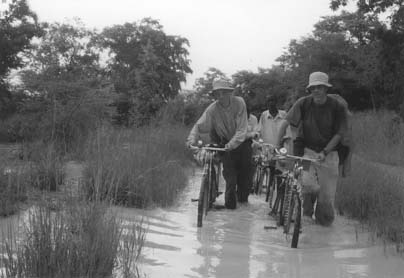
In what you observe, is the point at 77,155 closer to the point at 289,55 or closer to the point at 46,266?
the point at 46,266

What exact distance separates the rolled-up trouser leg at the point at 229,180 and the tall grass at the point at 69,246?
456 centimetres

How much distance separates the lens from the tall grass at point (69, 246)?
443 cm

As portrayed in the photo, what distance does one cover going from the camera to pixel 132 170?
9359 mm

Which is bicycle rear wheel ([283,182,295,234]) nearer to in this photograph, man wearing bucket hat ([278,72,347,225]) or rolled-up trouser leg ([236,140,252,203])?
man wearing bucket hat ([278,72,347,225])

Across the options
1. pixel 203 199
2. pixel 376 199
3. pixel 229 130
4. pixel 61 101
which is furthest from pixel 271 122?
pixel 61 101

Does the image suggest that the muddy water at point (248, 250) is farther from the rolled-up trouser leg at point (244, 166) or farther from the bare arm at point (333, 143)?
the bare arm at point (333, 143)

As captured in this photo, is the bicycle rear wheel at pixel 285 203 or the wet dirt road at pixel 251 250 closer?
the wet dirt road at pixel 251 250

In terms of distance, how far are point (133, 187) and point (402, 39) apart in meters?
20.4

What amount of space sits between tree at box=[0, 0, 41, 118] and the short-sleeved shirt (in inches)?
1105

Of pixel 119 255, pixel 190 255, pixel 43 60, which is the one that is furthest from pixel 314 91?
pixel 43 60

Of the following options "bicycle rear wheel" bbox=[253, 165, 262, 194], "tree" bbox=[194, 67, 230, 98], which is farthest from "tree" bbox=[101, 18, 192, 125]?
"bicycle rear wheel" bbox=[253, 165, 262, 194]

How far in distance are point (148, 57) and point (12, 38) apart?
1705 centimetres

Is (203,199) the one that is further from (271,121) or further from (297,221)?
(271,121)

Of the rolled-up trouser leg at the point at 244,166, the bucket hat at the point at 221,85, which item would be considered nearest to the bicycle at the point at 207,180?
the rolled-up trouser leg at the point at 244,166
